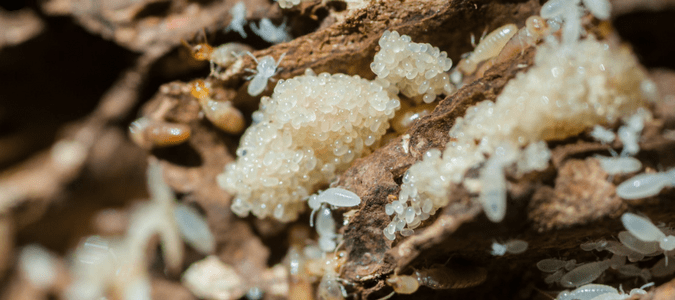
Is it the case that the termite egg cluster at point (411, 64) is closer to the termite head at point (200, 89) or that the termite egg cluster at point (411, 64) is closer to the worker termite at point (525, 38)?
the worker termite at point (525, 38)

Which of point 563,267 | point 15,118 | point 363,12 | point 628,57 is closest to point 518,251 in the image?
point 563,267

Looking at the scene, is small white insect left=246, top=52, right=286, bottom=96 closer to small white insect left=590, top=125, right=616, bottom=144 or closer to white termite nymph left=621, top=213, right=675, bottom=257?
small white insect left=590, top=125, right=616, bottom=144

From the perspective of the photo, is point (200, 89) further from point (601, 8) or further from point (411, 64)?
point (601, 8)

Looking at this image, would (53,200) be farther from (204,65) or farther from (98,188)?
(204,65)

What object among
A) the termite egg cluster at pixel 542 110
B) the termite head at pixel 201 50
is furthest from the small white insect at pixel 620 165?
the termite head at pixel 201 50

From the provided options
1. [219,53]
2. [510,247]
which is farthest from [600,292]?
[219,53]

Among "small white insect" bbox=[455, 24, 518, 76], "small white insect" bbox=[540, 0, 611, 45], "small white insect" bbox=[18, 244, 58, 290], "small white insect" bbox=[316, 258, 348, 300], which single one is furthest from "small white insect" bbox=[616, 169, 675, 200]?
"small white insect" bbox=[18, 244, 58, 290]
